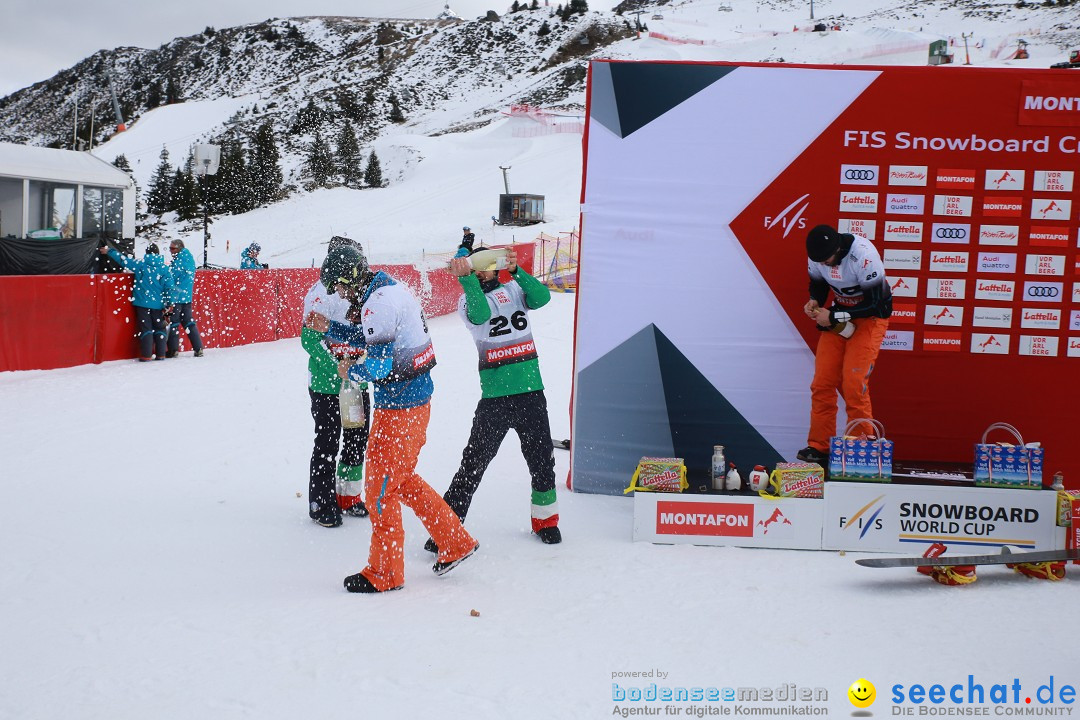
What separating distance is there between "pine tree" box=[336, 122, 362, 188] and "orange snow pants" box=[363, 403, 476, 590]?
180ft

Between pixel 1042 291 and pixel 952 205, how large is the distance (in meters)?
0.88

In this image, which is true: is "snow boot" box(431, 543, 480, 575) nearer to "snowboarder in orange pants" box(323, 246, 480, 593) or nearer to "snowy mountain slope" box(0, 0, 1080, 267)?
"snowboarder in orange pants" box(323, 246, 480, 593)

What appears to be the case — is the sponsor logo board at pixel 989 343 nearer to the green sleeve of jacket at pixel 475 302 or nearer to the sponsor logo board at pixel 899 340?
the sponsor logo board at pixel 899 340

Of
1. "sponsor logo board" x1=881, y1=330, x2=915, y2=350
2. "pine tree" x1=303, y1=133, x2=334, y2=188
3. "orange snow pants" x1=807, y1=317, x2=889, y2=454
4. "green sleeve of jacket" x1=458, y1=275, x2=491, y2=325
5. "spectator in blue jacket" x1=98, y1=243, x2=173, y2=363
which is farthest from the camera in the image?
"pine tree" x1=303, y1=133, x2=334, y2=188

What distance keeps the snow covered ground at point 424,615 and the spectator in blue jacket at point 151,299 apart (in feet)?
17.1

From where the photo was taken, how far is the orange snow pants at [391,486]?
4.06 metres

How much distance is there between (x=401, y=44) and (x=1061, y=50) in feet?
332

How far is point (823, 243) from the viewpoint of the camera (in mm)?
5168

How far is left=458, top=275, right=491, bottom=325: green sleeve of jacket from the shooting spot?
15.3 feet

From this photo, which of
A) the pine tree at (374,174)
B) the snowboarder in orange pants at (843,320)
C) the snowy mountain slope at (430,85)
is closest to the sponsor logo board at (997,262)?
the snowboarder in orange pants at (843,320)

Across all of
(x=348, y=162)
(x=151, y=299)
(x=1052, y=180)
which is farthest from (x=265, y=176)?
(x=1052, y=180)

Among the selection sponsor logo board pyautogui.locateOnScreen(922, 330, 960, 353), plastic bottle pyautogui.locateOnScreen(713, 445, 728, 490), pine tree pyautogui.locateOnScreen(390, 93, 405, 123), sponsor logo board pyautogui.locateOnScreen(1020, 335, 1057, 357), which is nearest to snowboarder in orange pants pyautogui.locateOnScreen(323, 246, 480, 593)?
plastic bottle pyautogui.locateOnScreen(713, 445, 728, 490)

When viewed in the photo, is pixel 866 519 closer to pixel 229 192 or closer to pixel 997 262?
pixel 997 262

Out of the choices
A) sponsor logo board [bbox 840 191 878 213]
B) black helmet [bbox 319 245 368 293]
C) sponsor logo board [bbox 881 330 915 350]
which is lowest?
sponsor logo board [bbox 881 330 915 350]
